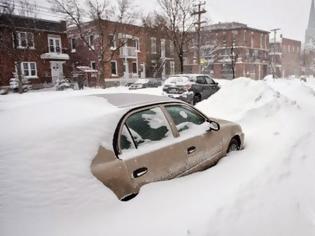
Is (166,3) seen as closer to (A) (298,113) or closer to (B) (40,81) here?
(B) (40,81)

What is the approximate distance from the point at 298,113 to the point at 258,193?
5.12 meters

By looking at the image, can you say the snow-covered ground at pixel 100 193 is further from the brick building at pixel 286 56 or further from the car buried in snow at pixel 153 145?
the brick building at pixel 286 56

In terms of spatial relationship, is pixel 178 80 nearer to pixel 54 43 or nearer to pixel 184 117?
pixel 184 117

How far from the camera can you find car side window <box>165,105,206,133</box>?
4.32m

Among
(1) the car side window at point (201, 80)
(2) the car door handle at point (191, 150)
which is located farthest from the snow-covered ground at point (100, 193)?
(1) the car side window at point (201, 80)

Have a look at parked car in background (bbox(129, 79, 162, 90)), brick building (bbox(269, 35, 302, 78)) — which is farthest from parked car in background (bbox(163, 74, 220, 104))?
brick building (bbox(269, 35, 302, 78))

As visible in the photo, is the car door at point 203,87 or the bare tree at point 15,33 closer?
the car door at point 203,87

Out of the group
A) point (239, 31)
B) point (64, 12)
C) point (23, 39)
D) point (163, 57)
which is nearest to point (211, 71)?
point (239, 31)

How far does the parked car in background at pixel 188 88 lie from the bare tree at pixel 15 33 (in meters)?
18.9

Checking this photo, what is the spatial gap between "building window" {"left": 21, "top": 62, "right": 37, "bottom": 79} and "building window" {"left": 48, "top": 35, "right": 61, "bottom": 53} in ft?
10.6

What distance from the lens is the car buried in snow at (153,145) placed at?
320 cm

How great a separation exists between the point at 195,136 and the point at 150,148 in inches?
40.1

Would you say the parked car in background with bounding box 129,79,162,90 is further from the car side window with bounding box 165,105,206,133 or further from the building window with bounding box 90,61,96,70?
the car side window with bounding box 165,105,206,133

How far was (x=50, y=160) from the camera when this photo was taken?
9.39ft
